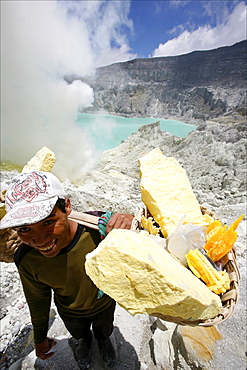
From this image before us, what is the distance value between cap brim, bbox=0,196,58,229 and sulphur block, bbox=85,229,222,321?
0.85ft

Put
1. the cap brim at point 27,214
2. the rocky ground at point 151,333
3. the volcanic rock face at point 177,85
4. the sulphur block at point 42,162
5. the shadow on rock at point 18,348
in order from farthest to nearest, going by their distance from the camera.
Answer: the volcanic rock face at point 177,85 < the shadow on rock at point 18,348 < the sulphur block at point 42,162 < the rocky ground at point 151,333 < the cap brim at point 27,214

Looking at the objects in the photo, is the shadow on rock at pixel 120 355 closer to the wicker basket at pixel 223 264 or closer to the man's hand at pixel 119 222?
the wicker basket at pixel 223 264

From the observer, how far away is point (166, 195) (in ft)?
4.02

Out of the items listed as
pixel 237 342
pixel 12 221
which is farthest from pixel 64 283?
pixel 237 342

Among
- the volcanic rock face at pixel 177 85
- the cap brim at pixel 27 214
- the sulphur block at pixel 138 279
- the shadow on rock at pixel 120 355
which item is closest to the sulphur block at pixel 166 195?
the sulphur block at pixel 138 279

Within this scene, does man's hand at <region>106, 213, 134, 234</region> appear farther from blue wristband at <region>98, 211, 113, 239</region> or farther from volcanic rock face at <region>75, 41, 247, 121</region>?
volcanic rock face at <region>75, 41, 247, 121</region>

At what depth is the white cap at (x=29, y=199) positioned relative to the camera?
2.27 ft

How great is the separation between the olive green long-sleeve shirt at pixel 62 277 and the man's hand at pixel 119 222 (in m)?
0.16

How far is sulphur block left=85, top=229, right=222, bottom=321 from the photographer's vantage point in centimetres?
54

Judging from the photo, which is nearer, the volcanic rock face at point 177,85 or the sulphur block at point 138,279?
the sulphur block at point 138,279

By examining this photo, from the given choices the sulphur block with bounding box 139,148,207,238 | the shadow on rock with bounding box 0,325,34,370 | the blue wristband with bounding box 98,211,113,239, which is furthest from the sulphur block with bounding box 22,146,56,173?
the shadow on rock with bounding box 0,325,34,370

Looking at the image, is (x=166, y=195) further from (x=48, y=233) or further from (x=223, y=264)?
(x=48, y=233)

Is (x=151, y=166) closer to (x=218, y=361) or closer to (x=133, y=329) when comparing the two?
(x=218, y=361)

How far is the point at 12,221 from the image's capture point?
684 mm
